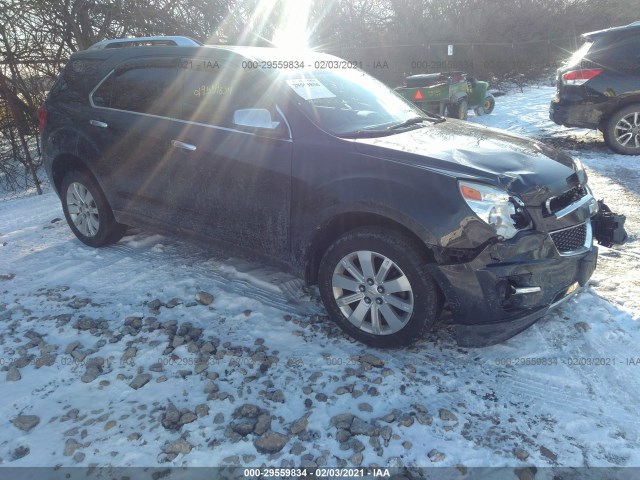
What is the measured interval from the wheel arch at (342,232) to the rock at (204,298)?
0.84m

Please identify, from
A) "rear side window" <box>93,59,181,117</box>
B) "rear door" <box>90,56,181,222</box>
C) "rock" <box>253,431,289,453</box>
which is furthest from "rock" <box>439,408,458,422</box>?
"rear side window" <box>93,59,181,117</box>

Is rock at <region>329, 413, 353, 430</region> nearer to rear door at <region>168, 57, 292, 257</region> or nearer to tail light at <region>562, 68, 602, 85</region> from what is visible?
rear door at <region>168, 57, 292, 257</region>

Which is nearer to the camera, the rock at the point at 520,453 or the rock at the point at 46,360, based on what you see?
the rock at the point at 520,453

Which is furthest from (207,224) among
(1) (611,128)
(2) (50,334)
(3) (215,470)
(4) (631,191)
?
(1) (611,128)

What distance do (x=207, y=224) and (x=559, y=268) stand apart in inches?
96.3

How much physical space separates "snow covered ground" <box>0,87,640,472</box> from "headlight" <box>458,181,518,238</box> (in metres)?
0.87

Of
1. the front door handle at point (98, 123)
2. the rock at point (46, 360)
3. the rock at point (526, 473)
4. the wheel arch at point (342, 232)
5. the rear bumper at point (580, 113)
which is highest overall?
the front door handle at point (98, 123)

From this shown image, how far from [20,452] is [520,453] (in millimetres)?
2374

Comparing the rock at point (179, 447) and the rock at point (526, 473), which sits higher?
the rock at point (179, 447)

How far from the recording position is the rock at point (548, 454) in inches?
84.3

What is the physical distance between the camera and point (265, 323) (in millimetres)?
3244

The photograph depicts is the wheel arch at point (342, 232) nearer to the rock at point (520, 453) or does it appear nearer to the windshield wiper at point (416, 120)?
the windshield wiper at point (416, 120)

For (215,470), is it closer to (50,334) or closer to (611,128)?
(50,334)

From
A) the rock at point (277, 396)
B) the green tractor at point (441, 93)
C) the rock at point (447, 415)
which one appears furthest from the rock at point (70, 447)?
the green tractor at point (441, 93)
